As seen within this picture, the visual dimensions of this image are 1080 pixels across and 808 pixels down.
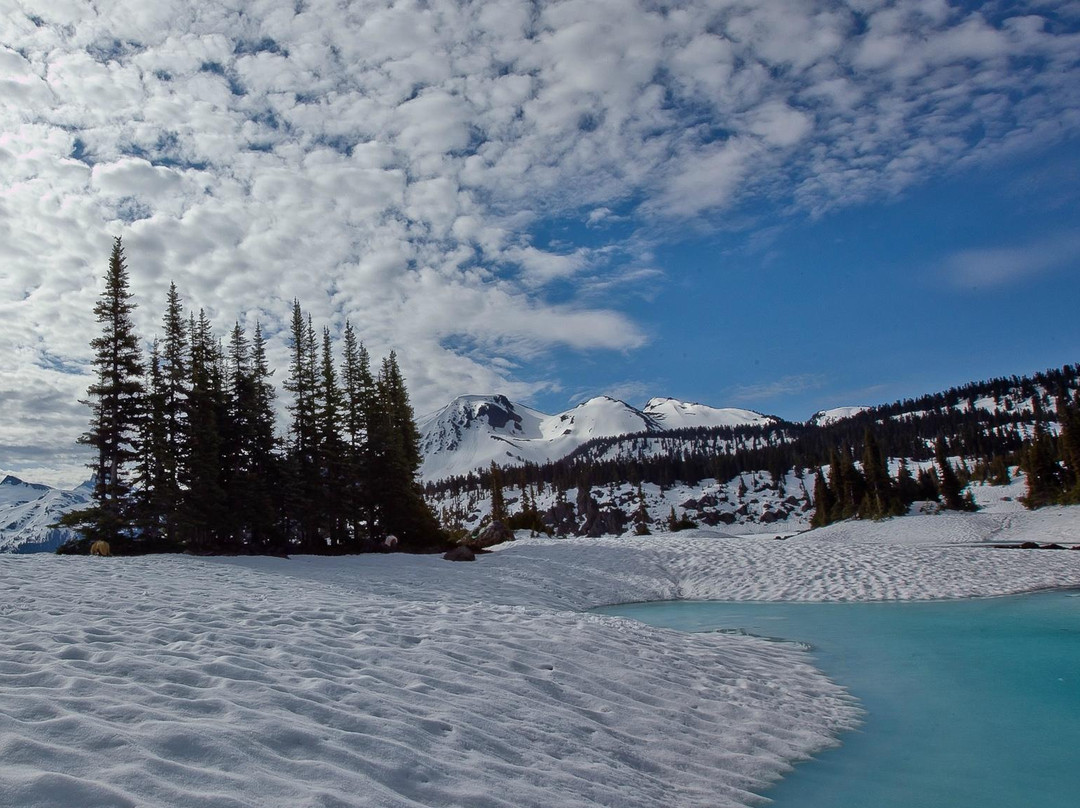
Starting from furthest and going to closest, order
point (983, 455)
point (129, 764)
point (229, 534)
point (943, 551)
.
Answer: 1. point (983, 455)
2. point (229, 534)
3. point (943, 551)
4. point (129, 764)

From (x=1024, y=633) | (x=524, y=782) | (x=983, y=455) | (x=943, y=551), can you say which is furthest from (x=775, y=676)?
(x=983, y=455)

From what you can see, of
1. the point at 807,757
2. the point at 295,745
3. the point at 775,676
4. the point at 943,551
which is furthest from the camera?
the point at 943,551

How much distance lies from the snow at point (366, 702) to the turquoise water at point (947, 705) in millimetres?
555

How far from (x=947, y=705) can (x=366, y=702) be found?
7961 millimetres

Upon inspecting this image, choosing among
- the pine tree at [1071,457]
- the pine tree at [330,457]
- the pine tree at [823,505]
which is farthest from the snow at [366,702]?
the pine tree at [823,505]

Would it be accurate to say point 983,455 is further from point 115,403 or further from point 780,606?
point 115,403

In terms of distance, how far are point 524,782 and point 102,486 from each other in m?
28.0

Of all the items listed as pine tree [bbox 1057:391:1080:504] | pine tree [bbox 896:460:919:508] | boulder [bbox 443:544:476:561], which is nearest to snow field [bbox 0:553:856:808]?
boulder [bbox 443:544:476:561]

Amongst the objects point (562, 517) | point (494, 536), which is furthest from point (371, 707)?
point (562, 517)

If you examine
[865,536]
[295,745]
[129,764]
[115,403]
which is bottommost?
[865,536]

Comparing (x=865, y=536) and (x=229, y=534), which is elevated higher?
(x=229, y=534)

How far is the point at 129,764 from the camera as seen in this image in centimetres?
376

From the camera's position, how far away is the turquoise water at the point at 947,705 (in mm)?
5934

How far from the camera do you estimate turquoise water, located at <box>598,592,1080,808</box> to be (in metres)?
5.93
